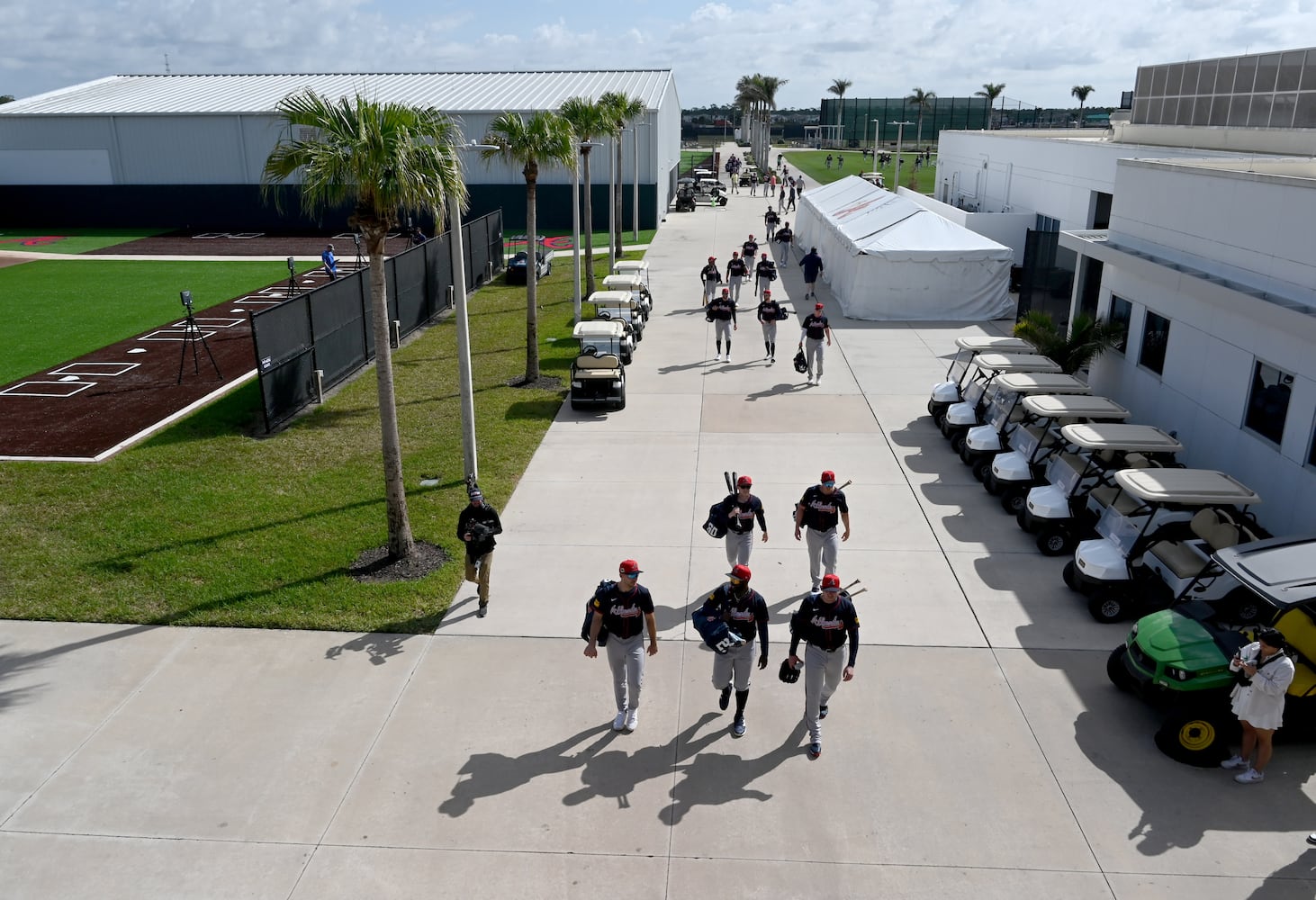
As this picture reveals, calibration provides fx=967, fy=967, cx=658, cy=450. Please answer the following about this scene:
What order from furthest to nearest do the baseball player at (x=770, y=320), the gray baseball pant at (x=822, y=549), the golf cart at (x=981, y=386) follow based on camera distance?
1. the baseball player at (x=770, y=320)
2. the golf cart at (x=981, y=386)
3. the gray baseball pant at (x=822, y=549)

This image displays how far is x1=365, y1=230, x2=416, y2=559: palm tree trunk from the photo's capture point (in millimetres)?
11664

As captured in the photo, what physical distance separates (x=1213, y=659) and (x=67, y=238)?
2115 inches

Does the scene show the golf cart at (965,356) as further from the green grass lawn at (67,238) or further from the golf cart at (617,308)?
the green grass lawn at (67,238)

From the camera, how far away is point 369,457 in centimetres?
1634

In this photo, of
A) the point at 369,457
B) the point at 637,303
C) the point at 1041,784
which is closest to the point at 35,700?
the point at 369,457

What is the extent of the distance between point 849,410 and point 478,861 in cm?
1321

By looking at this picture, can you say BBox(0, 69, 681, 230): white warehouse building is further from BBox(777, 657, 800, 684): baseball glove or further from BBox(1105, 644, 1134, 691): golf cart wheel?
BBox(777, 657, 800, 684): baseball glove

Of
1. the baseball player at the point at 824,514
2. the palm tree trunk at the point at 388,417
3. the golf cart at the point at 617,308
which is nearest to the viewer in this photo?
the baseball player at the point at 824,514

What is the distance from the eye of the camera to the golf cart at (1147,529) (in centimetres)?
1084

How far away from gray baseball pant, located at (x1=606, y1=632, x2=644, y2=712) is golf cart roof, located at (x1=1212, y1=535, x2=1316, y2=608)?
573cm

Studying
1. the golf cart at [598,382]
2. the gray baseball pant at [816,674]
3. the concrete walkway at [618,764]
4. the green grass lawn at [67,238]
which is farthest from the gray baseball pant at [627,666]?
the green grass lawn at [67,238]

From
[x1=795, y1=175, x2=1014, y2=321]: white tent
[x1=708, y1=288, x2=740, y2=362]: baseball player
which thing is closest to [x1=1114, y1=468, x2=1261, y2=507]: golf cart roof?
[x1=708, y1=288, x2=740, y2=362]: baseball player

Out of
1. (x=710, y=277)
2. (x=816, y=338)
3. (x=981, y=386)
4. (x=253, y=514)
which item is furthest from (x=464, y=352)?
(x=710, y=277)

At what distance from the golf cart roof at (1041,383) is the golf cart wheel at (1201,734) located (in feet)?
23.4
